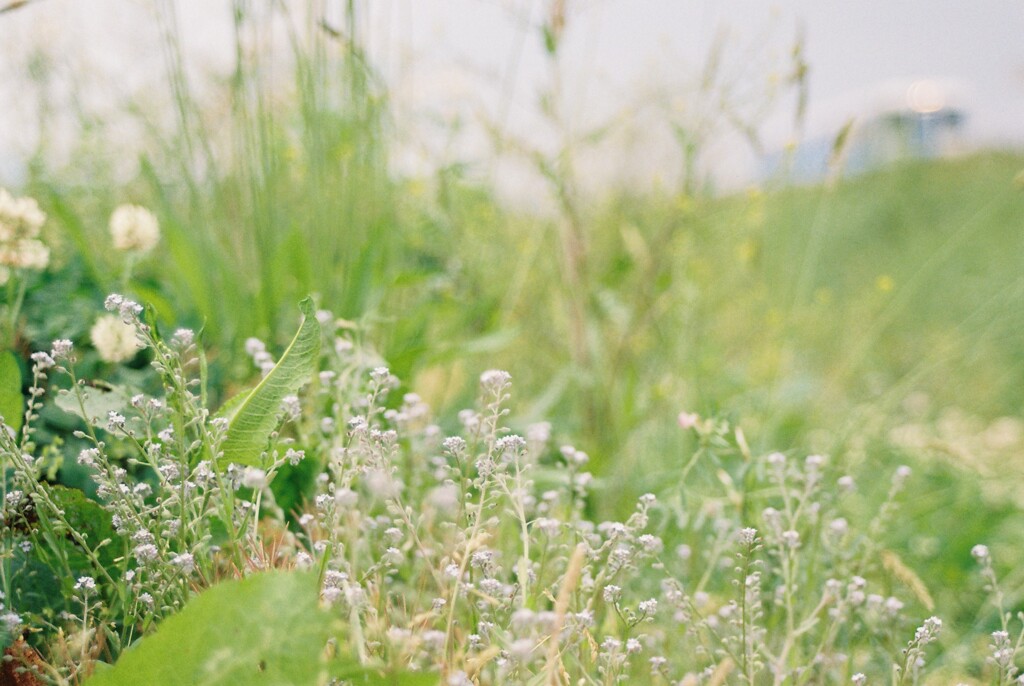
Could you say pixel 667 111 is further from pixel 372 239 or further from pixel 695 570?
pixel 695 570

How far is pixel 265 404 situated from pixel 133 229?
2.22ft

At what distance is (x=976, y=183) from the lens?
746 centimetres

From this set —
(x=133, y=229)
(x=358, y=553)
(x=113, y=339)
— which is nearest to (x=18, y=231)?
(x=113, y=339)

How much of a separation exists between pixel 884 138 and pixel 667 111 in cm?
327

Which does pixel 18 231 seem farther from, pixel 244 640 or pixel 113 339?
pixel 244 640

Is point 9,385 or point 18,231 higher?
point 18,231

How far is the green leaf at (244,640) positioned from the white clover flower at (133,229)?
1002mm

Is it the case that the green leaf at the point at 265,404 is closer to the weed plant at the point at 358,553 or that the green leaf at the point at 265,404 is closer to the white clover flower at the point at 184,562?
the weed plant at the point at 358,553

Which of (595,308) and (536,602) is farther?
(595,308)

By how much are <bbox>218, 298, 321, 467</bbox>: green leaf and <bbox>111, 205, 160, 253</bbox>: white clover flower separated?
2.13 ft

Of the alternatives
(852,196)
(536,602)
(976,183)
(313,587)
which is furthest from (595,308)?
(976,183)

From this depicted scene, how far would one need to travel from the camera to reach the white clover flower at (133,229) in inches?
60.2

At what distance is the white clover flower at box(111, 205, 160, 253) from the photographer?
1.53 m

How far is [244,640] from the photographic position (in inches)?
28.2
